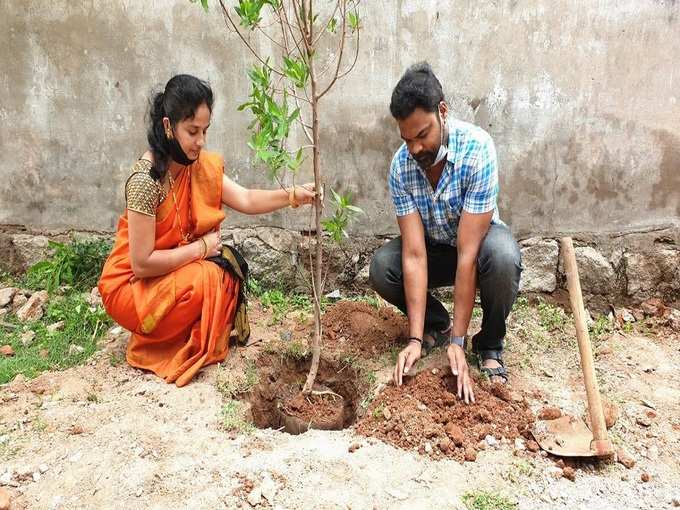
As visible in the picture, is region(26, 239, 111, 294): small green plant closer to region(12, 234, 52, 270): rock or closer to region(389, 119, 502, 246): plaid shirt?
region(12, 234, 52, 270): rock

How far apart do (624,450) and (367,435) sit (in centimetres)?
104

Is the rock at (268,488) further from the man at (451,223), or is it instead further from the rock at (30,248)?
the rock at (30,248)

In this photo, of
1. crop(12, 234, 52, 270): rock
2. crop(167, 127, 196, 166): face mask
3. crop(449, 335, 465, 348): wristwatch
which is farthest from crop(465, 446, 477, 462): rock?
crop(12, 234, 52, 270): rock

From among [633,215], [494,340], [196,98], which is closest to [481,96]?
[633,215]

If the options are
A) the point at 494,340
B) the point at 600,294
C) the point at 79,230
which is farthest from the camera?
the point at 79,230

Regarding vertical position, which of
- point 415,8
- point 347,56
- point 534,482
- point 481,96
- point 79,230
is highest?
point 415,8

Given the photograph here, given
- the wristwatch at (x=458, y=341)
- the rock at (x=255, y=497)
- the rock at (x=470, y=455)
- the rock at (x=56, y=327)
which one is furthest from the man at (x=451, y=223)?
the rock at (x=56, y=327)

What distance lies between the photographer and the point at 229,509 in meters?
2.03

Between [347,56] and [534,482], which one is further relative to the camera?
[347,56]

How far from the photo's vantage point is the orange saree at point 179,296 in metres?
2.78

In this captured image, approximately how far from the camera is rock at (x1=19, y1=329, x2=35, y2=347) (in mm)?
3266

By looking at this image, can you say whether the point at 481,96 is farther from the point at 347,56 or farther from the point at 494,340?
the point at 494,340

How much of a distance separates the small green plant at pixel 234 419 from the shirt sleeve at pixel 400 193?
3.91 feet

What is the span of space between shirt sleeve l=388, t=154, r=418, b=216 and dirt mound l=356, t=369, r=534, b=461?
782mm
